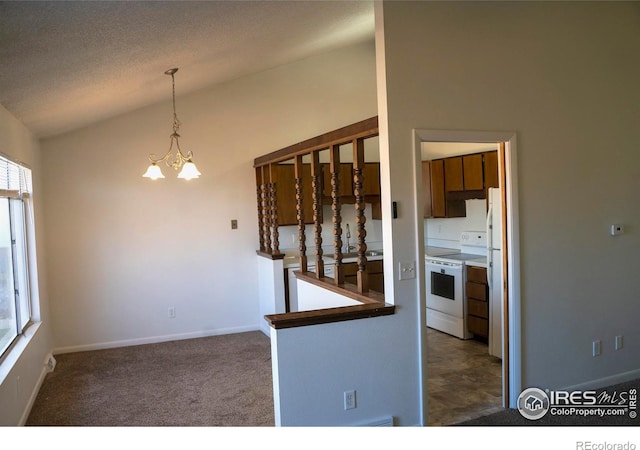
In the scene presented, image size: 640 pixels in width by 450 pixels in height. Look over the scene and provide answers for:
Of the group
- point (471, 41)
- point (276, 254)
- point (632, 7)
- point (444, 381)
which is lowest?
point (444, 381)

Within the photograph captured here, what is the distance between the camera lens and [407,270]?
3.22 metres

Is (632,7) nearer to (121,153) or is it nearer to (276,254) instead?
(276,254)

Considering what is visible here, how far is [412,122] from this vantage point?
3211 mm

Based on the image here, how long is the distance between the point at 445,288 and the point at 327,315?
296 centimetres

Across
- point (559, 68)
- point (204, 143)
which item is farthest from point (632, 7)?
point (204, 143)

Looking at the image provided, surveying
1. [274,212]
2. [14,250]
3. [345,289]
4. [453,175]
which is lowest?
[345,289]

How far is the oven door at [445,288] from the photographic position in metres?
5.39

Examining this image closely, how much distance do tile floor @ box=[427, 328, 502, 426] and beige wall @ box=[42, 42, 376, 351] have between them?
2.40 m

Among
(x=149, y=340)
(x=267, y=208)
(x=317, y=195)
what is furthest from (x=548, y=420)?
(x=149, y=340)

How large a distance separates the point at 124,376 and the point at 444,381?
2949mm

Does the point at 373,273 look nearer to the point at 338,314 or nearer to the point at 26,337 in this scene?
the point at 338,314

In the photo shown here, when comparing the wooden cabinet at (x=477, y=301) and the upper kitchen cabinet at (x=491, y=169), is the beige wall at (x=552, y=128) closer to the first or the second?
the wooden cabinet at (x=477, y=301)

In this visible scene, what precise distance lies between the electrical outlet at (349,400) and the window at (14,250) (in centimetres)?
246

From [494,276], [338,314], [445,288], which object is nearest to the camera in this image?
[338,314]
